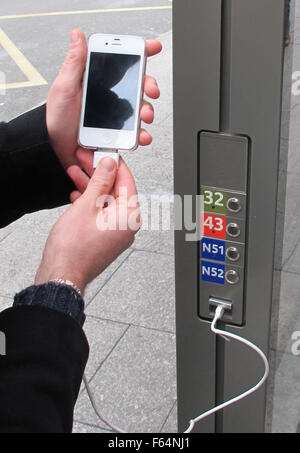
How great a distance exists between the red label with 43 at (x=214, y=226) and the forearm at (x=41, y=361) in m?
0.39

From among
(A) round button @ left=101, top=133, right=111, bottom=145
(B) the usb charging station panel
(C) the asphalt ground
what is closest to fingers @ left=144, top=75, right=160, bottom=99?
(A) round button @ left=101, top=133, right=111, bottom=145

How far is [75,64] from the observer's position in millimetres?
1712

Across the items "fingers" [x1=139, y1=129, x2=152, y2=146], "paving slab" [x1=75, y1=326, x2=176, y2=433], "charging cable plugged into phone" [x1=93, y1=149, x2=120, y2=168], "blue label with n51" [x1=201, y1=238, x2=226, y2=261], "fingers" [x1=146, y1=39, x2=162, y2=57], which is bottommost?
"paving slab" [x1=75, y1=326, x2=176, y2=433]

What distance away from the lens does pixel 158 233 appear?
4059 millimetres

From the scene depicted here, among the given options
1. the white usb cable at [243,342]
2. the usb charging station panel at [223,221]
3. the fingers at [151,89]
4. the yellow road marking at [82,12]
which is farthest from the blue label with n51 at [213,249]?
the yellow road marking at [82,12]

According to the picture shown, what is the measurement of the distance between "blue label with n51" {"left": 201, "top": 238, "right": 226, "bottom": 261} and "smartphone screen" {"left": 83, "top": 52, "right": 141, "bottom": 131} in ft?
1.07

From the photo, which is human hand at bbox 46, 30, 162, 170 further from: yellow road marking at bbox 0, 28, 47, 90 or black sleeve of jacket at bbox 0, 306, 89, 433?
yellow road marking at bbox 0, 28, 47, 90

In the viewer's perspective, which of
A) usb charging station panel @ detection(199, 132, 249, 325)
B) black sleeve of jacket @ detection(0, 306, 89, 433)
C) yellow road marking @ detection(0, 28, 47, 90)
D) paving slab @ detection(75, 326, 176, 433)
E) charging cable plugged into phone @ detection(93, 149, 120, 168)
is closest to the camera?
black sleeve of jacket @ detection(0, 306, 89, 433)

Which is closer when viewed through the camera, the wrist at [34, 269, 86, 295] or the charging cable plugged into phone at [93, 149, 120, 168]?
the wrist at [34, 269, 86, 295]

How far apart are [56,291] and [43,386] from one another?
21 centimetres

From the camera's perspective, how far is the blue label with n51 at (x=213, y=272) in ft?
5.24

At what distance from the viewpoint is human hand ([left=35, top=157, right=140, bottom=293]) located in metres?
1.36

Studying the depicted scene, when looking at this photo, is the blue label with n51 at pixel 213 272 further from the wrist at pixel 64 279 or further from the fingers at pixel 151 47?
the fingers at pixel 151 47

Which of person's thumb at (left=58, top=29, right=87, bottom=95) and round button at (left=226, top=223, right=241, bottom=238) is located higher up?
person's thumb at (left=58, top=29, right=87, bottom=95)
